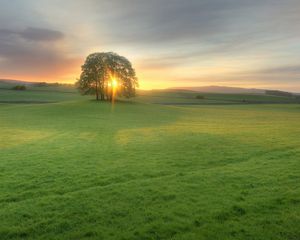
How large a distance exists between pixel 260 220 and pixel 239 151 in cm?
1061

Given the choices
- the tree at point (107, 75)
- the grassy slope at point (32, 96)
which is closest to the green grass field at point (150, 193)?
the tree at point (107, 75)

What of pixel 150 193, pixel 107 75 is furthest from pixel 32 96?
pixel 150 193

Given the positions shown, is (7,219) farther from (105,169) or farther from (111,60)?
(111,60)

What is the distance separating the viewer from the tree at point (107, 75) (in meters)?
74.1

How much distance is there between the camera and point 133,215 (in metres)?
8.84

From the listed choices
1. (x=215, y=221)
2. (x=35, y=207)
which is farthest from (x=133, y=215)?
(x=35, y=207)

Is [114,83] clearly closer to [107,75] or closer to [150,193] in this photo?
[107,75]

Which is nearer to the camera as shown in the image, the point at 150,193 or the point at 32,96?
the point at 150,193

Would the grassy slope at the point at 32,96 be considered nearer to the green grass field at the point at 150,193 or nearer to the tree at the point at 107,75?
the tree at the point at 107,75

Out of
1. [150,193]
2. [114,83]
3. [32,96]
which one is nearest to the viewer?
[150,193]

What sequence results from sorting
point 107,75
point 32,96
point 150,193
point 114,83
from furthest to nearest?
point 32,96 → point 114,83 → point 107,75 → point 150,193

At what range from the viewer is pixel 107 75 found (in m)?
74.2

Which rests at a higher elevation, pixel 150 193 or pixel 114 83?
pixel 114 83

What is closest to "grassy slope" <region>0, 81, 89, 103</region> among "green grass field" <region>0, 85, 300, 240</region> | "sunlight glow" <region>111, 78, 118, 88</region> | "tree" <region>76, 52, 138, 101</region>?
"tree" <region>76, 52, 138, 101</region>
